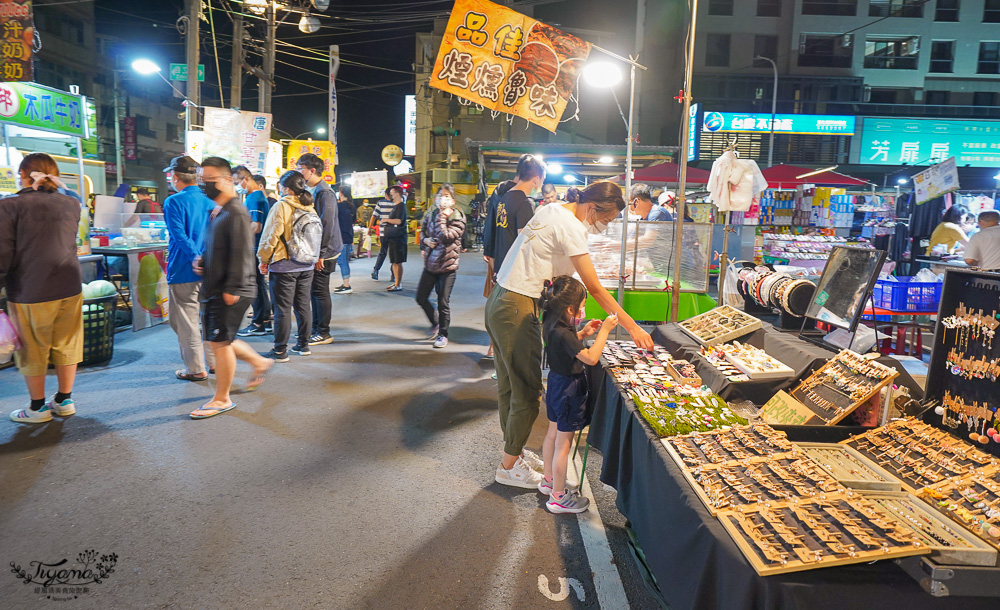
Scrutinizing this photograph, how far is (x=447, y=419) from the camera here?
5.12m

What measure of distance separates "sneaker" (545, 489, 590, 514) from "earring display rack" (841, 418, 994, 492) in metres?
1.54

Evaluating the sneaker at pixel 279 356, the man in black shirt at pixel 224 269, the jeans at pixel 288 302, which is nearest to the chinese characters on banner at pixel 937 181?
the jeans at pixel 288 302

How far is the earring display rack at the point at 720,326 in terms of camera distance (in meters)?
4.18

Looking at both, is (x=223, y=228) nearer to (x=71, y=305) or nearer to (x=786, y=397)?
(x=71, y=305)

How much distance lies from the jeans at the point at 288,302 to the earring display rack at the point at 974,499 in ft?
19.6

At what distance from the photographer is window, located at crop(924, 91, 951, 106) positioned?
32.2m

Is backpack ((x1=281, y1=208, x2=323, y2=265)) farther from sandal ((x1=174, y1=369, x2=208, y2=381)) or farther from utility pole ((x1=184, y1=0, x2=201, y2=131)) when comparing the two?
utility pole ((x1=184, y1=0, x2=201, y2=131))

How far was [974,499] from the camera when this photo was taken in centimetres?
202

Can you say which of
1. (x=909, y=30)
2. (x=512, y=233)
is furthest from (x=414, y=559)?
(x=909, y=30)

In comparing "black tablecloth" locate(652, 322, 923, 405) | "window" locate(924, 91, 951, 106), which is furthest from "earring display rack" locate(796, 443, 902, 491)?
"window" locate(924, 91, 951, 106)

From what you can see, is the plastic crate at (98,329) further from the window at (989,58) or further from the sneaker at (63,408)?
the window at (989,58)

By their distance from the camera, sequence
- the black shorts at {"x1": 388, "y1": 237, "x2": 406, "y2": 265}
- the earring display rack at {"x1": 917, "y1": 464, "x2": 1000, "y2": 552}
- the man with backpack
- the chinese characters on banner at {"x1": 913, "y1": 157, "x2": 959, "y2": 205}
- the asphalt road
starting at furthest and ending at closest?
1. the black shorts at {"x1": 388, "y1": 237, "x2": 406, "y2": 265}
2. the chinese characters on banner at {"x1": 913, "y1": 157, "x2": 959, "y2": 205}
3. the man with backpack
4. the asphalt road
5. the earring display rack at {"x1": 917, "y1": 464, "x2": 1000, "y2": 552}

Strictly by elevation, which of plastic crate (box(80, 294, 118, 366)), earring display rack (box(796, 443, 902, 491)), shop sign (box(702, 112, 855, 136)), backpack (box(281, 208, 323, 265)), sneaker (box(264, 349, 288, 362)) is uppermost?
shop sign (box(702, 112, 855, 136))

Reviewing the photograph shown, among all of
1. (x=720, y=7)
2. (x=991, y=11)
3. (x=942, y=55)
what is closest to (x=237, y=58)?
(x=720, y=7)
